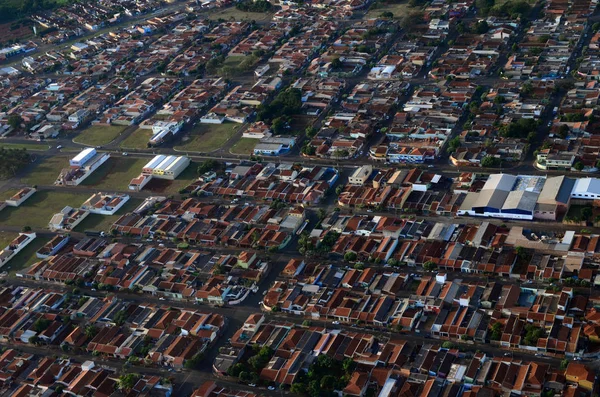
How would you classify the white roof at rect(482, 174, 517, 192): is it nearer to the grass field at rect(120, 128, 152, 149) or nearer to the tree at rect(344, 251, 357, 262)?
the tree at rect(344, 251, 357, 262)

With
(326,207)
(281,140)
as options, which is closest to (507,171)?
(326,207)

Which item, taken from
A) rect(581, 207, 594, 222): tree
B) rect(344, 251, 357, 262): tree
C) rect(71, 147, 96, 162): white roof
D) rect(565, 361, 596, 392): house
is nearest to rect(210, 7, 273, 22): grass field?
rect(71, 147, 96, 162): white roof

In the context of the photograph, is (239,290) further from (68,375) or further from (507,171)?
(507,171)

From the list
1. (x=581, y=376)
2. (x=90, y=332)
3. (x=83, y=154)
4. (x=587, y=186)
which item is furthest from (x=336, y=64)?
(x=581, y=376)

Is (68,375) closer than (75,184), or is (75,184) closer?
(68,375)

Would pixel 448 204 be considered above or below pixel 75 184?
below

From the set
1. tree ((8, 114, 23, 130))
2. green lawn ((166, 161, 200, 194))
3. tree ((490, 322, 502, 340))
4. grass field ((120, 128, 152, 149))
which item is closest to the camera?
tree ((490, 322, 502, 340))

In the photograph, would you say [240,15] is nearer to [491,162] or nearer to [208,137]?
[208,137]
